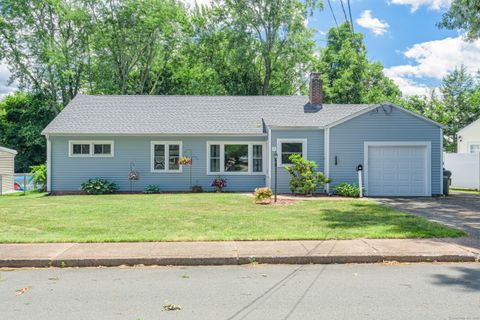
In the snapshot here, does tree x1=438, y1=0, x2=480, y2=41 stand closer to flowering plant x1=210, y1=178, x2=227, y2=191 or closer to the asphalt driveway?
the asphalt driveway

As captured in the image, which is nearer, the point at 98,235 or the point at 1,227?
the point at 98,235

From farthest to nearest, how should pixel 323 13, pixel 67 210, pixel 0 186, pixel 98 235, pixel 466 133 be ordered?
pixel 323 13 < pixel 466 133 < pixel 0 186 < pixel 67 210 < pixel 98 235

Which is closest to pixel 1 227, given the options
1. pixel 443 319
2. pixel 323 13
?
pixel 443 319

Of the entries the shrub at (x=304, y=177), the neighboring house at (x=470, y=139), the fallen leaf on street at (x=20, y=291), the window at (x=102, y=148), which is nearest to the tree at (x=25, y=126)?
A: the window at (x=102, y=148)

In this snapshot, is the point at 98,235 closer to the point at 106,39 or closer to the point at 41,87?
the point at 106,39

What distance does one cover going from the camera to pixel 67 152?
1939cm

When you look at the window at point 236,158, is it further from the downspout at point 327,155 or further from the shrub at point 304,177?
the downspout at point 327,155

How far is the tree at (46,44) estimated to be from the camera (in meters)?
34.5

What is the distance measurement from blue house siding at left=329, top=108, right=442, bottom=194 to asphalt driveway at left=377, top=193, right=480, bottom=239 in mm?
2105

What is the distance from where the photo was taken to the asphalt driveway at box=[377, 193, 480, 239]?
10.1m

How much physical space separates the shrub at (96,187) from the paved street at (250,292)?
12805 mm

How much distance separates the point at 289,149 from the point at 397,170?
4.64 metres

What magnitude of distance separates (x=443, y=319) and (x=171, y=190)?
16326 mm

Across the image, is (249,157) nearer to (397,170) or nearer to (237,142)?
(237,142)
